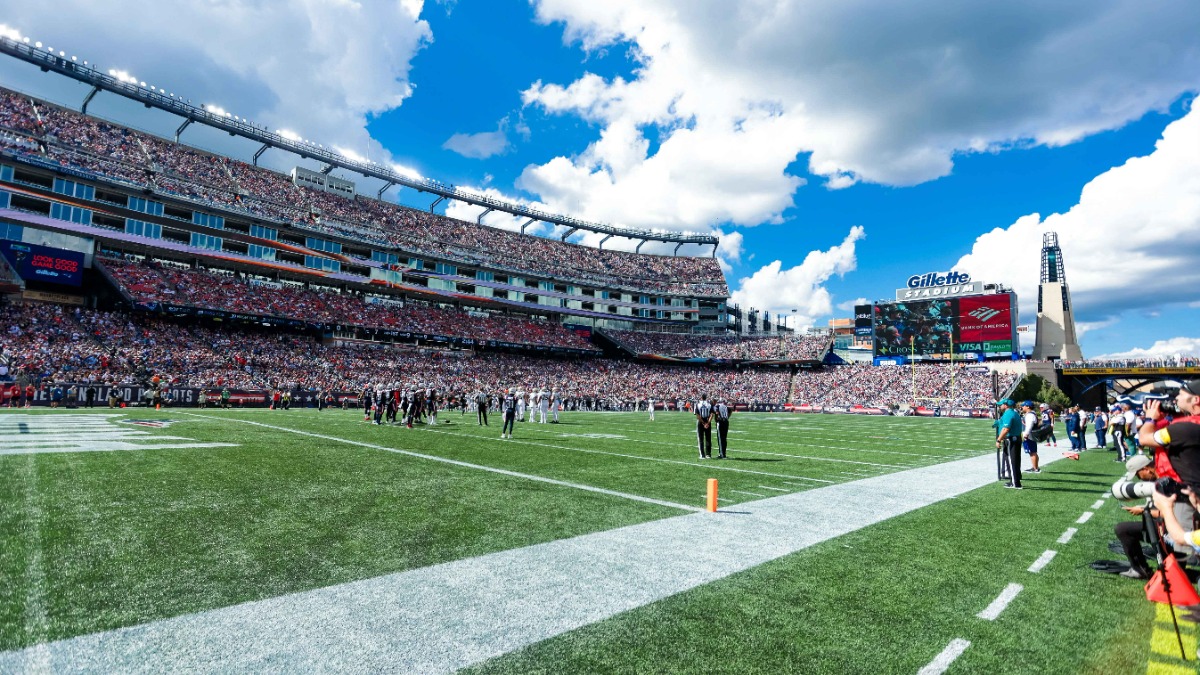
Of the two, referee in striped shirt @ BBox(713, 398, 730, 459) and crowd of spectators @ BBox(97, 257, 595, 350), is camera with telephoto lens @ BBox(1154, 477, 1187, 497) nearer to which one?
referee in striped shirt @ BBox(713, 398, 730, 459)

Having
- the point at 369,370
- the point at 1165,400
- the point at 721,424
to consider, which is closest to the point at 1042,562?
the point at 1165,400

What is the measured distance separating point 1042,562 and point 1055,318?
86.6m

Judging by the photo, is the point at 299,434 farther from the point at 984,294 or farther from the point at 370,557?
the point at 984,294

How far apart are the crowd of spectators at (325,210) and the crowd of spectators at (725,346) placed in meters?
8.92

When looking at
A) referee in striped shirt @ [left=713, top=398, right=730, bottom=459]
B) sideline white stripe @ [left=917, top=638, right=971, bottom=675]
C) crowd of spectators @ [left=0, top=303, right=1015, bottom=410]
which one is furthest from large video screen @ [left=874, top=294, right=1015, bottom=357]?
sideline white stripe @ [left=917, top=638, right=971, bottom=675]

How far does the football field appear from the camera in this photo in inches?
136

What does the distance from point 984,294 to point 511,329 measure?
51956 mm

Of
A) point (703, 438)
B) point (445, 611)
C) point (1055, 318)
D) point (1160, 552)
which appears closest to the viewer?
point (445, 611)

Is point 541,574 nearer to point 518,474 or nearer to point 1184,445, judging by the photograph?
point 1184,445

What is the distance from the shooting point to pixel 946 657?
3.54m

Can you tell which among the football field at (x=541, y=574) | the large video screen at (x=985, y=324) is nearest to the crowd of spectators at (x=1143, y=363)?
the large video screen at (x=985, y=324)

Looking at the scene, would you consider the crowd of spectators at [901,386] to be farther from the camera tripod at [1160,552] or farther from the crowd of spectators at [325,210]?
the camera tripod at [1160,552]

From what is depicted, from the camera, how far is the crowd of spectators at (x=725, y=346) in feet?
229

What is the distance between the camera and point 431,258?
60.8 metres
